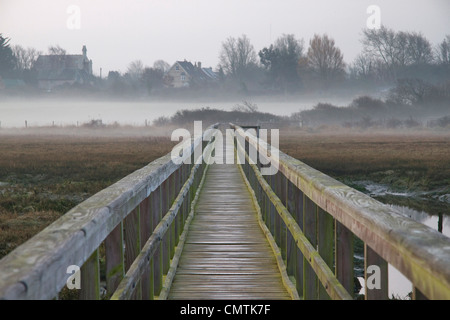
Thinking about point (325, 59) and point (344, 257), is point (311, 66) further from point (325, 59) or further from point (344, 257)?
point (344, 257)

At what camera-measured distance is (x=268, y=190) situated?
5883 millimetres

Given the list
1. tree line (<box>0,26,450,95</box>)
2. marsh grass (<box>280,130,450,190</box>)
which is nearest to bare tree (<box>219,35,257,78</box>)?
tree line (<box>0,26,450,95</box>)

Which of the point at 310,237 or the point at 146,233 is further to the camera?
the point at 146,233

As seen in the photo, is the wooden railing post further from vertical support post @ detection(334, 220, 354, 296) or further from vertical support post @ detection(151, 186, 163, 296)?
vertical support post @ detection(334, 220, 354, 296)

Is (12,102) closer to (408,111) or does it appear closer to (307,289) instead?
(408,111)

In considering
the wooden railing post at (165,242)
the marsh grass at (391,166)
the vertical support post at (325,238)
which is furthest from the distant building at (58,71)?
the vertical support post at (325,238)

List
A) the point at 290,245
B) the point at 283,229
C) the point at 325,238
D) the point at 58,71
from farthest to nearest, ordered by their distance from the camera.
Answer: the point at 58,71 < the point at 283,229 < the point at 290,245 < the point at 325,238

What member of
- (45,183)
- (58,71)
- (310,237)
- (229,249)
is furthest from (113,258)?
(58,71)

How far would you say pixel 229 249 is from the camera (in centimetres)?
582

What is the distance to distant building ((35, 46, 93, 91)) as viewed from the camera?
378ft

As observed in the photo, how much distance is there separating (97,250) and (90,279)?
12cm

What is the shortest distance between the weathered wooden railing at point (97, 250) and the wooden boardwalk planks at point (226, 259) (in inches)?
17.1

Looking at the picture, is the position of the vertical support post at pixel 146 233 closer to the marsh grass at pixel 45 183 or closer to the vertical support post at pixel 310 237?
the vertical support post at pixel 310 237
